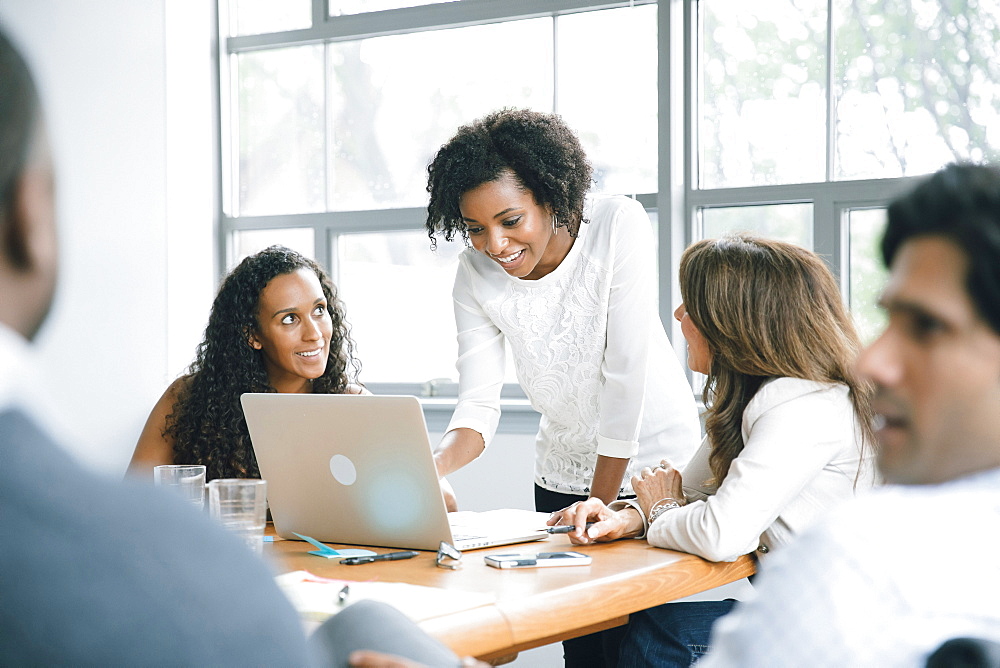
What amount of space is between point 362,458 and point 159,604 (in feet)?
3.58

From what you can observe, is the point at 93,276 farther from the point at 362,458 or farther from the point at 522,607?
the point at 522,607

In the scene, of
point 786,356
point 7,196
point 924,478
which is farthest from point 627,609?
point 7,196

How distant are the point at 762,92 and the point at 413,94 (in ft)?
5.03

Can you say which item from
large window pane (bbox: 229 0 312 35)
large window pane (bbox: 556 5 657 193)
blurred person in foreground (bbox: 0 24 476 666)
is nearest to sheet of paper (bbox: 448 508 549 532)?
blurred person in foreground (bbox: 0 24 476 666)

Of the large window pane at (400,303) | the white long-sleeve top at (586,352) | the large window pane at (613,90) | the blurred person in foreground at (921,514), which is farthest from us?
the large window pane at (400,303)

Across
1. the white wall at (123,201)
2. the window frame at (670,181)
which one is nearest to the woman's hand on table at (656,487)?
the window frame at (670,181)

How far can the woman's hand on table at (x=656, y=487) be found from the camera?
6.01 feet

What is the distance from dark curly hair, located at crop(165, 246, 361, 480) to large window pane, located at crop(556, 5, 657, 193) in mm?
1622

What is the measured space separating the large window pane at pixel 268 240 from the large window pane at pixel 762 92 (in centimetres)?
186

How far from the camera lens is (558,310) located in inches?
89.3

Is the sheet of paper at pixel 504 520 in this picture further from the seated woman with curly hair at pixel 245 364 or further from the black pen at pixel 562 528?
the seated woman with curly hair at pixel 245 364

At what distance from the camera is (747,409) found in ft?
5.46

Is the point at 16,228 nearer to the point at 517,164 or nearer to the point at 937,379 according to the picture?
the point at 937,379

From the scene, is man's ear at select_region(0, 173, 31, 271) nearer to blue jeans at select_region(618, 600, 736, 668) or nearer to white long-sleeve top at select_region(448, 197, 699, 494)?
blue jeans at select_region(618, 600, 736, 668)
